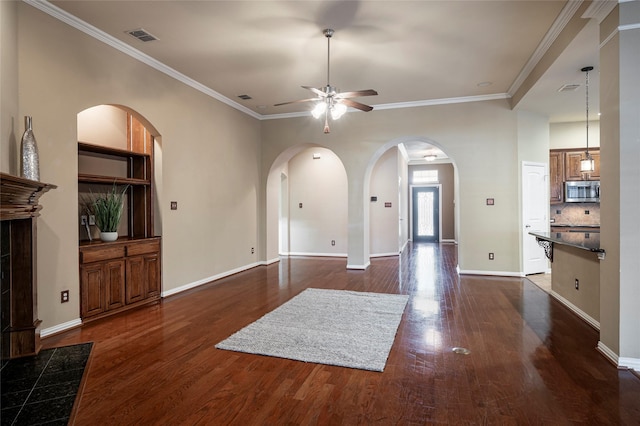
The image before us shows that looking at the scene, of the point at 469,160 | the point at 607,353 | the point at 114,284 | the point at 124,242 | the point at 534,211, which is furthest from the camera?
the point at 469,160

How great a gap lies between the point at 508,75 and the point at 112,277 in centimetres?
613

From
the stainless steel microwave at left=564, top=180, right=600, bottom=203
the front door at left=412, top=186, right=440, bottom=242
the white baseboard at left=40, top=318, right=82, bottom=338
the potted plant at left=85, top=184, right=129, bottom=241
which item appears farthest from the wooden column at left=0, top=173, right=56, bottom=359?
the front door at left=412, top=186, right=440, bottom=242

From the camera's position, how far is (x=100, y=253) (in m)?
4.05

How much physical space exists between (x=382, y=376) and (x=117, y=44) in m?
4.61

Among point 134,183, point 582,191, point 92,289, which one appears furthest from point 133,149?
point 582,191

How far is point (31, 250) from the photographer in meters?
3.08

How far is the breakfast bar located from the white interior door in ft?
4.45

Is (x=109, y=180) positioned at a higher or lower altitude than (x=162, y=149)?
lower

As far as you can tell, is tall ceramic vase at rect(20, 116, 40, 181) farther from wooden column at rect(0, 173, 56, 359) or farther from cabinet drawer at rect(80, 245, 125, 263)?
cabinet drawer at rect(80, 245, 125, 263)

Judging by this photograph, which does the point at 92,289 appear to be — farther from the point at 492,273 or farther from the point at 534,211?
the point at 534,211

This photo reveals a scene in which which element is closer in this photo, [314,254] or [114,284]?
[114,284]

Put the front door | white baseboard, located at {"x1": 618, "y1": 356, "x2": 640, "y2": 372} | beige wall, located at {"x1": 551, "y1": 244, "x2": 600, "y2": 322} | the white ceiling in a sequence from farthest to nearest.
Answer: the front door, beige wall, located at {"x1": 551, "y1": 244, "x2": 600, "y2": 322}, the white ceiling, white baseboard, located at {"x1": 618, "y1": 356, "x2": 640, "y2": 372}

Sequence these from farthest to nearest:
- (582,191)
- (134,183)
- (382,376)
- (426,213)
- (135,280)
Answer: (426,213)
(582,191)
(134,183)
(135,280)
(382,376)

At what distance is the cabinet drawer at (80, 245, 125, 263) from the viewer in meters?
3.88
